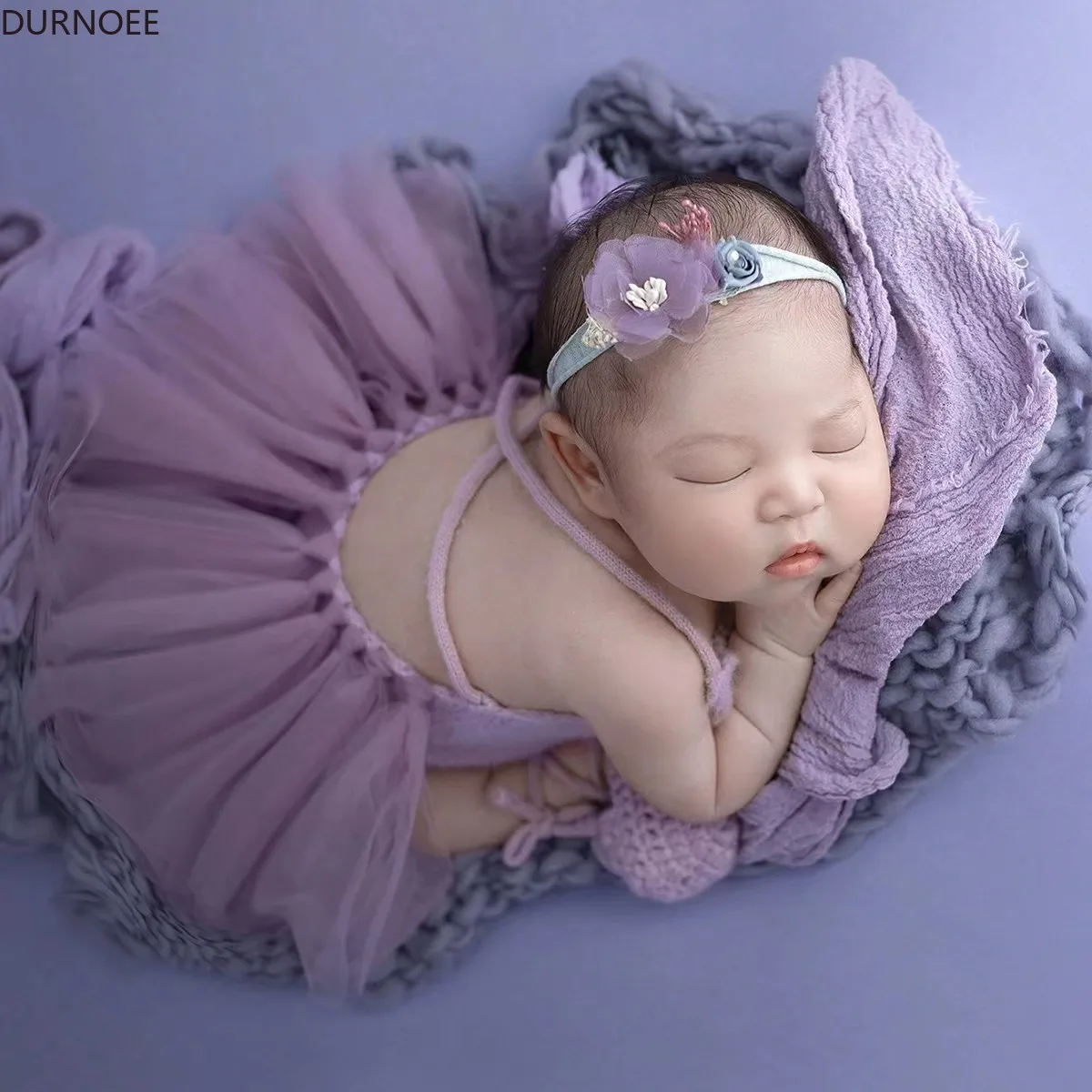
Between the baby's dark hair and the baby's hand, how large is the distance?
0.71 ft

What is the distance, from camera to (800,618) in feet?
3.31

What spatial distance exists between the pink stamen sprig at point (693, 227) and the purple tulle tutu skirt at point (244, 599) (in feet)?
1.20

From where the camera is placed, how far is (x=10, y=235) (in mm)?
1223

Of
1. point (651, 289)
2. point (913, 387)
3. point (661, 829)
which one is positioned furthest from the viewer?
point (661, 829)

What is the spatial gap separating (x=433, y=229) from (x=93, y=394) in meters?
0.36

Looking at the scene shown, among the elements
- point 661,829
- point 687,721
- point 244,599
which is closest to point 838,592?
point 687,721

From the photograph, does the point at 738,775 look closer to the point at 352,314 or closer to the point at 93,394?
the point at 352,314

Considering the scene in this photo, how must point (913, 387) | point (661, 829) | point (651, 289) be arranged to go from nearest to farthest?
1. point (651, 289)
2. point (913, 387)
3. point (661, 829)

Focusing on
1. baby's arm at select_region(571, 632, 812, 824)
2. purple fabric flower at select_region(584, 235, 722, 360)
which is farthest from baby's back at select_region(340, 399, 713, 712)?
purple fabric flower at select_region(584, 235, 722, 360)

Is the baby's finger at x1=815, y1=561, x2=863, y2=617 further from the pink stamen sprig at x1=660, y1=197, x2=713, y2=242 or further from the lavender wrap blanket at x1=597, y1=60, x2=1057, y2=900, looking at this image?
the pink stamen sprig at x1=660, y1=197, x2=713, y2=242

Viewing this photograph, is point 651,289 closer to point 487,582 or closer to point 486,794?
point 487,582

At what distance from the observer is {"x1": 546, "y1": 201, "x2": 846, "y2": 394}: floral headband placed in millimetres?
813

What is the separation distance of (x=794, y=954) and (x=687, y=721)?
33 cm

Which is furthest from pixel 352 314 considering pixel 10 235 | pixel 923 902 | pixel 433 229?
pixel 923 902
